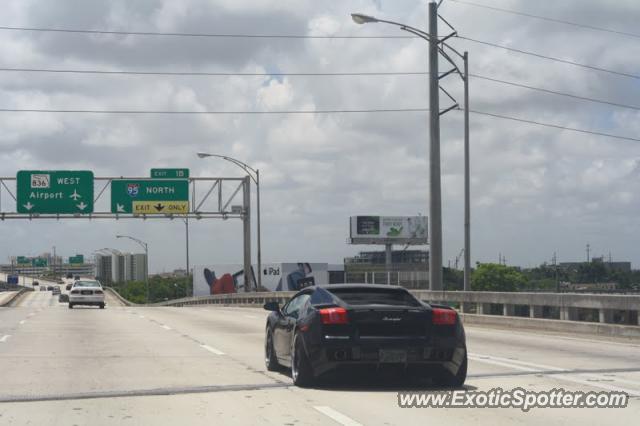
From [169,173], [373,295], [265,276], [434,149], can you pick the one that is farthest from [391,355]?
[265,276]

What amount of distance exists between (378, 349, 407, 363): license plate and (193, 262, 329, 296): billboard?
129 metres

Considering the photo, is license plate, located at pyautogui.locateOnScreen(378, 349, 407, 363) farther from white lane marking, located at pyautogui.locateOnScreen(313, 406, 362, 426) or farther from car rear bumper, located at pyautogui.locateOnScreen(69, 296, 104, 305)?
car rear bumper, located at pyautogui.locateOnScreen(69, 296, 104, 305)

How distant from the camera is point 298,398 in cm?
1080

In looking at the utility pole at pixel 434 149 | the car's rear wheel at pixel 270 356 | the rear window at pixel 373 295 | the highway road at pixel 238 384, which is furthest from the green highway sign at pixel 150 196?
the rear window at pixel 373 295

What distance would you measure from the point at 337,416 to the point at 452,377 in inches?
97.7

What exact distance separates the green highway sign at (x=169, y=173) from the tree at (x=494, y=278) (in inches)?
2369

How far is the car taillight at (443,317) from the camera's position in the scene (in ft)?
37.1

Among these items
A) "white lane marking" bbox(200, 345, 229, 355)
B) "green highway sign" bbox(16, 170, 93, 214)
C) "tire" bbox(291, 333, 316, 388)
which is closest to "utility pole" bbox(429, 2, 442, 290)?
"white lane marking" bbox(200, 345, 229, 355)

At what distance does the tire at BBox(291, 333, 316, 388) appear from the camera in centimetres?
1140

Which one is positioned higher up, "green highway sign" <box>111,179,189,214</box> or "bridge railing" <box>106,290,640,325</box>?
"green highway sign" <box>111,179,189,214</box>

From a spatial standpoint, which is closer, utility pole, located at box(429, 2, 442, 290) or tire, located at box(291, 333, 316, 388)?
tire, located at box(291, 333, 316, 388)

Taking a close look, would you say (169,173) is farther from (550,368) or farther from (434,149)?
(550,368)

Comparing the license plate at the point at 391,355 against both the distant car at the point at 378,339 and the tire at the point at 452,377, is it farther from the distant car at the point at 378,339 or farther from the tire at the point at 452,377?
the tire at the point at 452,377

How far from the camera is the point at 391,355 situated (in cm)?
1101
